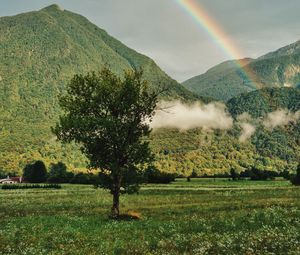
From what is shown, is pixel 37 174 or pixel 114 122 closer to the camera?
pixel 114 122

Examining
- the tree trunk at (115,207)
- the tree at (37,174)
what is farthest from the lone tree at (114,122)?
the tree at (37,174)

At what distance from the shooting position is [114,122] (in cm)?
4528

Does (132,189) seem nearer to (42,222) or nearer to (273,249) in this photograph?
(42,222)

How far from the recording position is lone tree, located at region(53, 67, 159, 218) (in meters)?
46.1

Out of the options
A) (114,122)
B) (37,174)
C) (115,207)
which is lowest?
(115,207)

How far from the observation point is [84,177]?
151 meters

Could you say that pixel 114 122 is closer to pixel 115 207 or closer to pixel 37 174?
pixel 115 207

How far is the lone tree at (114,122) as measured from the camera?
151ft

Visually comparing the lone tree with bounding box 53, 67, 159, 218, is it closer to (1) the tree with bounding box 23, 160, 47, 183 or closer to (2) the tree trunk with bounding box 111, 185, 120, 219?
(2) the tree trunk with bounding box 111, 185, 120, 219

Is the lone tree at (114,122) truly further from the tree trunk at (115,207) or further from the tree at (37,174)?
the tree at (37,174)

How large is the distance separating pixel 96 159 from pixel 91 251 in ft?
77.2

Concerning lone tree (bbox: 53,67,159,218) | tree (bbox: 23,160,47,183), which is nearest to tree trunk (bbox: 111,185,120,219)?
lone tree (bbox: 53,67,159,218)

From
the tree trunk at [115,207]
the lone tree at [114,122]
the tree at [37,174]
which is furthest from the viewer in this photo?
the tree at [37,174]

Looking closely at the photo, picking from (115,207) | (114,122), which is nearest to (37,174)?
(115,207)
